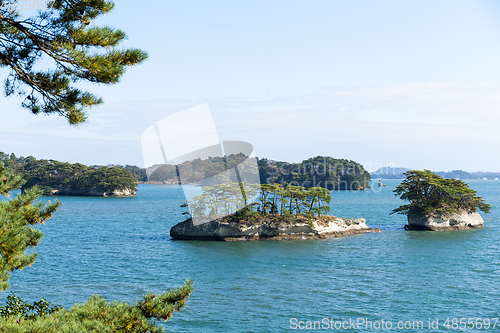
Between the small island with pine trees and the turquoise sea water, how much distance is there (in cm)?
183

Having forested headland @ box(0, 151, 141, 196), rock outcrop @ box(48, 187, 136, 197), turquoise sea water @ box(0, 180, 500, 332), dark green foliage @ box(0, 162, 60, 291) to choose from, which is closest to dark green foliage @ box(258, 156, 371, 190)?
rock outcrop @ box(48, 187, 136, 197)

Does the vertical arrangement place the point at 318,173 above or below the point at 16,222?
above


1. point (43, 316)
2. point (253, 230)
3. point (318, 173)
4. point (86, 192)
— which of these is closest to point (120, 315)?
point (43, 316)

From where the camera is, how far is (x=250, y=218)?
41750mm

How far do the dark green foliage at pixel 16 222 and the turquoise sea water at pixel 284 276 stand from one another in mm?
13151

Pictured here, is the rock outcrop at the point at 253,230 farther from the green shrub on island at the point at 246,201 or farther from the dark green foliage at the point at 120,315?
the dark green foliage at the point at 120,315

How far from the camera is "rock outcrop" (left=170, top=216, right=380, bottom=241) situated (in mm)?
41031

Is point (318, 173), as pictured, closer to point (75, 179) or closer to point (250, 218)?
point (75, 179)

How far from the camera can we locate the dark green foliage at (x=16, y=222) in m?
6.62

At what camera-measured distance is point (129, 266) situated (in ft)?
102

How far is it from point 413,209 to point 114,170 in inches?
3244

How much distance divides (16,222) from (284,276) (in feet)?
76.2

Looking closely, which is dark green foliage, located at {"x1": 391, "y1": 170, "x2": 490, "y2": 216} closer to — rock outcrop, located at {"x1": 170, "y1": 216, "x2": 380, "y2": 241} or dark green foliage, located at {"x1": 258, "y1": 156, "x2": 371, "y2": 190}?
rock outcrop, located at {"x1": 170, "y1": 216, "x2": 380, "y2": 241}

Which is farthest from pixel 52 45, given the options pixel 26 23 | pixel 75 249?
pixel 75 249
